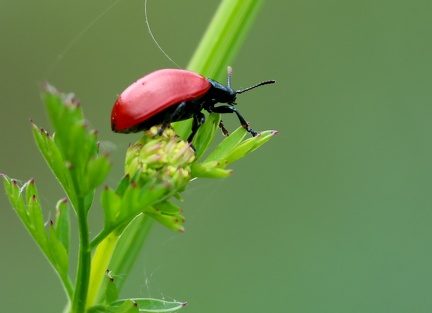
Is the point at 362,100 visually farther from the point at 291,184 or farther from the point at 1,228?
the point at 1,228

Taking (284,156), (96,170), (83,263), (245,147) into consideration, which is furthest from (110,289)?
(284,156)

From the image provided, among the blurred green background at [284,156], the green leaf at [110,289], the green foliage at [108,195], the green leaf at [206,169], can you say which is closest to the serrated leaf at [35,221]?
the green foliage at [108,195]

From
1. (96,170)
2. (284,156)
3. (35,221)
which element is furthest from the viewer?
(284,156)

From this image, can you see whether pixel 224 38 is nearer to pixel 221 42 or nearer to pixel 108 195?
pixel 221 42

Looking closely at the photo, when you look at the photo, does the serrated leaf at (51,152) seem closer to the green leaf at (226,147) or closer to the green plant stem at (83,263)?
the green plant stem at (83,263)

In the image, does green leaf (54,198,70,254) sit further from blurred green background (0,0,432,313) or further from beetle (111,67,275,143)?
blurred green background (0,0,432,313)
